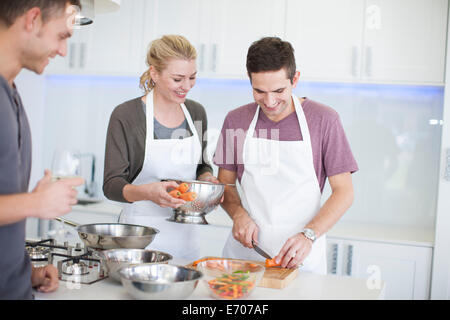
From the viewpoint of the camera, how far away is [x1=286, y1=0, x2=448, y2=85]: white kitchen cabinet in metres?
3.08

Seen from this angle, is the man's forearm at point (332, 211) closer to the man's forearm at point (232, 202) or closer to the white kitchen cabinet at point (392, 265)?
the man's forearm at point (232, 202)

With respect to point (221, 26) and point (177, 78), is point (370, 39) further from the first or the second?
point (177, 78)

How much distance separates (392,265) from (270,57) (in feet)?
5.58

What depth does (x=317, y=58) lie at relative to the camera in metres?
3.27

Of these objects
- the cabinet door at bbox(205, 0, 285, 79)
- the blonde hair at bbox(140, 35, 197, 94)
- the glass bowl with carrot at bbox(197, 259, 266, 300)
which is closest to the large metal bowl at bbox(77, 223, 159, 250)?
the glass bowl with carrot at bbox(197, 259, 266, 300)

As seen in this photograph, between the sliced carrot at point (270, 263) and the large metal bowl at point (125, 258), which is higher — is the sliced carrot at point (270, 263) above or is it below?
below

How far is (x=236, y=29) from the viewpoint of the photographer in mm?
3408

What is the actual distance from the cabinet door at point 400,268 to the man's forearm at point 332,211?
1.14m

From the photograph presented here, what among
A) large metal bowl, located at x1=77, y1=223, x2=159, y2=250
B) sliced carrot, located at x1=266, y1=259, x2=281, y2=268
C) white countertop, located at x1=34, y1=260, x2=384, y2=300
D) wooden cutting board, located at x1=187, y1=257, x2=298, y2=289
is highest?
large metal bowl, located at x1=77, y1=223, x2=159, y2=250

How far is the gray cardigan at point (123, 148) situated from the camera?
2100 mm

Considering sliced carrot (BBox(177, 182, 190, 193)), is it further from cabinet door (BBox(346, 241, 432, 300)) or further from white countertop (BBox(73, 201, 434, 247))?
cabinet door (BBox(346, 241, 432, 300))

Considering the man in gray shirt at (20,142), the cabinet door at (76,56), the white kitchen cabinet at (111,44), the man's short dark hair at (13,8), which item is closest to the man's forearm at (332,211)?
the man in gray shirt at (20,142)
